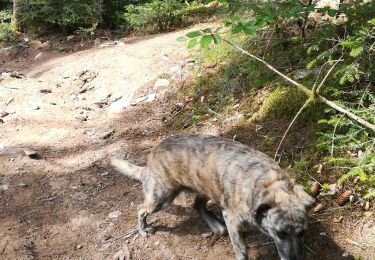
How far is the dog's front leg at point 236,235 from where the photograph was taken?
3980 mm

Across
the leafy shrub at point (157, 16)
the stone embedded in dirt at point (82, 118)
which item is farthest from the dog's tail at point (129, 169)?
the leafy shrub at point (157, 16)

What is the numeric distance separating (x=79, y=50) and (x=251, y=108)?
25.5 feet

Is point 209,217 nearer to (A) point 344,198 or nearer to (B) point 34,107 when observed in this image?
(A) point 344,198

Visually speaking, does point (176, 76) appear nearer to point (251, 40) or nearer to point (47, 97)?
point (251, 40)

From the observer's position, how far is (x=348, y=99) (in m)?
5.08

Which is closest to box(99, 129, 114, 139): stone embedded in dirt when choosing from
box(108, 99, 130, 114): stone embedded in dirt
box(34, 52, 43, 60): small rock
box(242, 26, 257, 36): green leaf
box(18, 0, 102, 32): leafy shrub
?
box(108, 99, 130, 114): stone embedded in dirt

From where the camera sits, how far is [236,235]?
13.2ft

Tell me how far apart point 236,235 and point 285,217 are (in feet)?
2.72

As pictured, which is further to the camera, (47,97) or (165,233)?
(47,97)

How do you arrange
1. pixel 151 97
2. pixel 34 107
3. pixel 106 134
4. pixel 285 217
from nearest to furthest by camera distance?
1. pixel 285 217
2. pixel 106 134
3. pixel 151 97
4. pixel 34 107

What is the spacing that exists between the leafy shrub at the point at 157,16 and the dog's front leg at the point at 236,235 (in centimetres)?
867

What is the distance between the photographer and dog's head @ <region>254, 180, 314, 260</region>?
3335 mm

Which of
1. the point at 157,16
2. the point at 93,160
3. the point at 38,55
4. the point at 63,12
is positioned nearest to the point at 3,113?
the point at 93,160

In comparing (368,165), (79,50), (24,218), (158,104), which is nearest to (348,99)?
(368,165)
